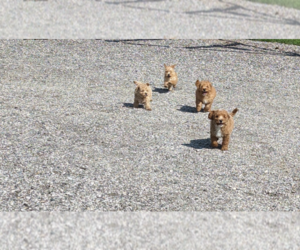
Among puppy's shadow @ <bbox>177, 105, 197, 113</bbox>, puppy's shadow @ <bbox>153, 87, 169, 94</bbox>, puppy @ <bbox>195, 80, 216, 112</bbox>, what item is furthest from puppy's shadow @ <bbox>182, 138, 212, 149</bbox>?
puppy's shadow @ <bbox>153, 87, 169, 94</bbox>

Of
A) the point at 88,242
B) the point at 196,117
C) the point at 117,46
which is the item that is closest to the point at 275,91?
the point at 196,117

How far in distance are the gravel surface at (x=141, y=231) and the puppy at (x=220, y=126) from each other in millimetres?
1805

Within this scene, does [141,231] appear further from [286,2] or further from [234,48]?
[286,2]

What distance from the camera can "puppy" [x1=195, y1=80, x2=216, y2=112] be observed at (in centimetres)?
779

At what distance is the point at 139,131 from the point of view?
720 cm

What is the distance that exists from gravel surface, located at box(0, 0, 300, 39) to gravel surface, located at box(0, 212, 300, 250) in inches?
339

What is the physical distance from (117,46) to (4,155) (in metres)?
7.16

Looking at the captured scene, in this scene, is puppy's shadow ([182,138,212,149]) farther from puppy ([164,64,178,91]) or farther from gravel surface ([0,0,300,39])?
gravel surface ([0,0,300,39])

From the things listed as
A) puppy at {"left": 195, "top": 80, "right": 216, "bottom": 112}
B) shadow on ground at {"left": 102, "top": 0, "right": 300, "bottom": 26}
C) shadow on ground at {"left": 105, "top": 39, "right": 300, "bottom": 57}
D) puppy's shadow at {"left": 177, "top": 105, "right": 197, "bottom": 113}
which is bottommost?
puppy's shadow at {"left": 177, "top": 105, "right": 197, "bottom": 113}

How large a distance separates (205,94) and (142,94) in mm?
1074

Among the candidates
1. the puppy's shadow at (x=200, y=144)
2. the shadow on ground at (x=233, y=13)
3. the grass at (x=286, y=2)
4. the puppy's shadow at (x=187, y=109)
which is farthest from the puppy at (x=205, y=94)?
the grass at (x=286, y=2)

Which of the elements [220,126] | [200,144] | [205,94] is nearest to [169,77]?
[205,94]

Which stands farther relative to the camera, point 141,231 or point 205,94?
point 205,94

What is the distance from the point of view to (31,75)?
10531 mm
